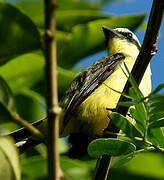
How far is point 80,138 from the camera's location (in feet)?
11.4

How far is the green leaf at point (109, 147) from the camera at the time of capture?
1.90m

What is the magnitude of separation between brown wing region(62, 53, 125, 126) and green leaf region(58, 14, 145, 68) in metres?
0.23

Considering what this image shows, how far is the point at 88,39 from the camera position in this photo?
332 centimetres

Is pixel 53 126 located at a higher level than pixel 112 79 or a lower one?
higher

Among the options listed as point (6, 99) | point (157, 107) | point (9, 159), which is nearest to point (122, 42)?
point (157, 107)

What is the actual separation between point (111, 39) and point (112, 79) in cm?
111

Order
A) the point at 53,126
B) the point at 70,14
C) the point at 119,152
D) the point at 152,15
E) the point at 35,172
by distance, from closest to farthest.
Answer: the point at 53,126
the point at 152,15
the point at 119,152
the point at 35,172
the point at 70,14

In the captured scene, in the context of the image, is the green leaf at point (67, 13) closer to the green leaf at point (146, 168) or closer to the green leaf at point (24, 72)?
the green leaf at point (24, 72)

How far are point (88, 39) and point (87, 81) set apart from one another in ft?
1.46

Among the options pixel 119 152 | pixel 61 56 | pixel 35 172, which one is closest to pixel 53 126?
pixel 119 152

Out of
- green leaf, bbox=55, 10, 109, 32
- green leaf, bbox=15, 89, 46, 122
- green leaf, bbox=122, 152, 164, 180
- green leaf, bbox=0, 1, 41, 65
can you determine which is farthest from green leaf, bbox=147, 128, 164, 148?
green leaf, bbox=15, 89, 46, 122

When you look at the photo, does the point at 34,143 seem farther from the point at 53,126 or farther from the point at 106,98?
the point at 53,126

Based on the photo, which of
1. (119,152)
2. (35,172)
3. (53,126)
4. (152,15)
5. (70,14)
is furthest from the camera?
(70,14)

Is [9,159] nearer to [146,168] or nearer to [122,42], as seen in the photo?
[146,168]
